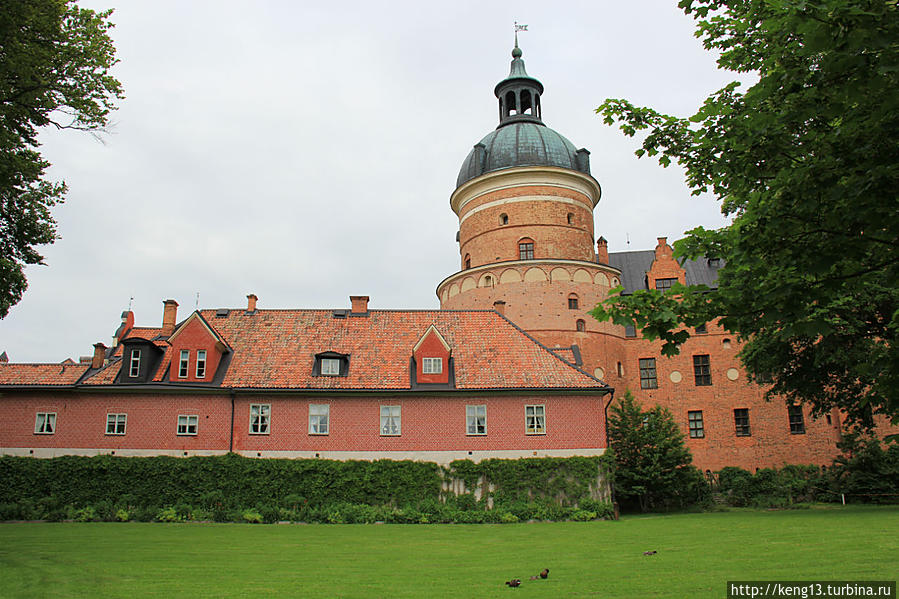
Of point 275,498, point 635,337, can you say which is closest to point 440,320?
point 275,498

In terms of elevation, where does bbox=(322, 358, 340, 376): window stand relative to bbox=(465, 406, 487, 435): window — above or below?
above

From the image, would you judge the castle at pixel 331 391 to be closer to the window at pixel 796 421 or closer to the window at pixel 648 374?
the window at pixel 796 421

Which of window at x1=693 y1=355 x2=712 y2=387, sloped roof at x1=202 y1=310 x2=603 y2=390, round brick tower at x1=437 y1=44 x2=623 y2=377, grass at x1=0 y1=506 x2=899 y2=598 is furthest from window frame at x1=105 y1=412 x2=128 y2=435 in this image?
window at x1=693 y1=355 x2=712 y2=387

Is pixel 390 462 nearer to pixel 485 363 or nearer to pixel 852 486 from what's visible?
pixel 485 363

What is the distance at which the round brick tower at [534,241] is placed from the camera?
3628 centimetres

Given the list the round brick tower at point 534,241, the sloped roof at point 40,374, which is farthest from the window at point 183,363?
the round brick tower at point 534,241

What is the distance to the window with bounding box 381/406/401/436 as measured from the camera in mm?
26266

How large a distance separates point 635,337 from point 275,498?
75.9 ft

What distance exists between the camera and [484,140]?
4153cm

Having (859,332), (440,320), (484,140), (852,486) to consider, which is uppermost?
(484,140)

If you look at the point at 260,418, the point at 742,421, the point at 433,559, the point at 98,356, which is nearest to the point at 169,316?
the point at 98,356

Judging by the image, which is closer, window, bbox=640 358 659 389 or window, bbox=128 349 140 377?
window, bbox=128 349 140 377

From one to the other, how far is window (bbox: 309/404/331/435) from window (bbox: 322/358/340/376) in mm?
1486

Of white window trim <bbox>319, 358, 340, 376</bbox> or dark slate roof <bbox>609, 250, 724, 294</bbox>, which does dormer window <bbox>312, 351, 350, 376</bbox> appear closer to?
white window trim <bbox>319, 358, 340, 376</bbox>
